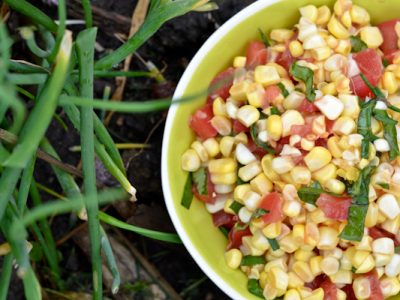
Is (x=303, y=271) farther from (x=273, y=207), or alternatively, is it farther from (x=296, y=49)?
(x=296, y=49)

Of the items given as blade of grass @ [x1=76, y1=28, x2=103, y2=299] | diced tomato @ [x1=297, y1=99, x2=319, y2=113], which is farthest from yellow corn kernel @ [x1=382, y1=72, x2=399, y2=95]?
blade of grass @ [x1=76, y1=28, x2=103, y2=299]

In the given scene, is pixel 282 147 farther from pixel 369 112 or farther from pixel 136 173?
pixel 136 173

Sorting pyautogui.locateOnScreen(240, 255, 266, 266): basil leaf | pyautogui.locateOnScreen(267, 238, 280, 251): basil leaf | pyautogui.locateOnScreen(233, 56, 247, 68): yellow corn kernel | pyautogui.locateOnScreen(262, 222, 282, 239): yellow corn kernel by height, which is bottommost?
pyautogui.locateOnScreen(240, 255, 266, 266): basil leaf

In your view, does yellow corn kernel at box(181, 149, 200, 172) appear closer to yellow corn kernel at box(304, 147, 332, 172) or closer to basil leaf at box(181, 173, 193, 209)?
basil leaf at box(181, 173, 193, 209)

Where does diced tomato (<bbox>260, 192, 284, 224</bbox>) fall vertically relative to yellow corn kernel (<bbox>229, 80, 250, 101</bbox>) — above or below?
below

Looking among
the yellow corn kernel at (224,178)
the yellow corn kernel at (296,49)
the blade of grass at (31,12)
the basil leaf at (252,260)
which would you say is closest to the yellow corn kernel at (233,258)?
the basil leaf at (252,260)

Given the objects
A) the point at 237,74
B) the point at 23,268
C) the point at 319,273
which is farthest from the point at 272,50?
the point at 23,268
